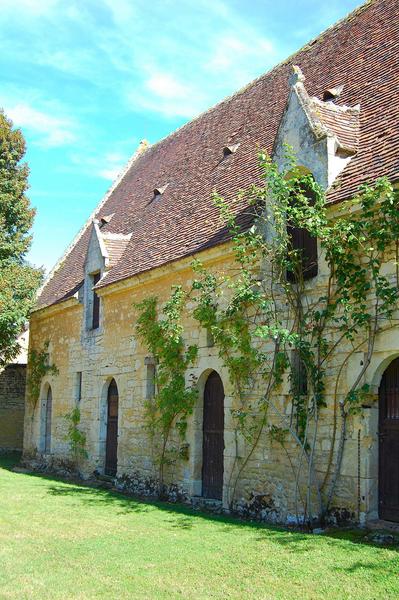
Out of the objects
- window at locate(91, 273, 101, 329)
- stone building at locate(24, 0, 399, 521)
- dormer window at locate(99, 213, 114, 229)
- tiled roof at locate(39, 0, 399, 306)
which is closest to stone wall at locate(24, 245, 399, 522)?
stone building at locate(24, 0, 399, 521)

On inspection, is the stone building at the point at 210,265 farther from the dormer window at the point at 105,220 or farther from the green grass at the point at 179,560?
the green grass at the point at 179,560

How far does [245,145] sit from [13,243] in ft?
28.9

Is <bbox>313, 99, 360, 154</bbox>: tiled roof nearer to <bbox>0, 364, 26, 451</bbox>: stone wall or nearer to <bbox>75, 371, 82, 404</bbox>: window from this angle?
<bbox>75, 371, 82, 404</bbox>: window

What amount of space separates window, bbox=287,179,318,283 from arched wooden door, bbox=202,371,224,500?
2.75 meters

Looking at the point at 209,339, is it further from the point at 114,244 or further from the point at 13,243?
the point at 13,243

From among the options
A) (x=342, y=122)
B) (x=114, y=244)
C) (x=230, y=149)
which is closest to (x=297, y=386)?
(x=342, y=122)

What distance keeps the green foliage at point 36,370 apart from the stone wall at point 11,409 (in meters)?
3.44

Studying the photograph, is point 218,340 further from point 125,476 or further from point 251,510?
point 125,476

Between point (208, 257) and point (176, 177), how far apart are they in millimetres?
5679

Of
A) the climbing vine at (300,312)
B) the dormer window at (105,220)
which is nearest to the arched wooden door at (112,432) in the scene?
the climbing vine at (300,312)

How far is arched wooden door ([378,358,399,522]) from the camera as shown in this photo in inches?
322

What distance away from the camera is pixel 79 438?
650 inches

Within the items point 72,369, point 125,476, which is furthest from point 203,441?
point 72,369

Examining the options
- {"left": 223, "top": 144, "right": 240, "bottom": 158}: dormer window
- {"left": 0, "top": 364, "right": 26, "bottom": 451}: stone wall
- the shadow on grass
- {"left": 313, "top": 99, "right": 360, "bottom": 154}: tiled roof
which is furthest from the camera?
{"left": 0, "top": 364, "right": 26, "bottom": 451}: stone wall
